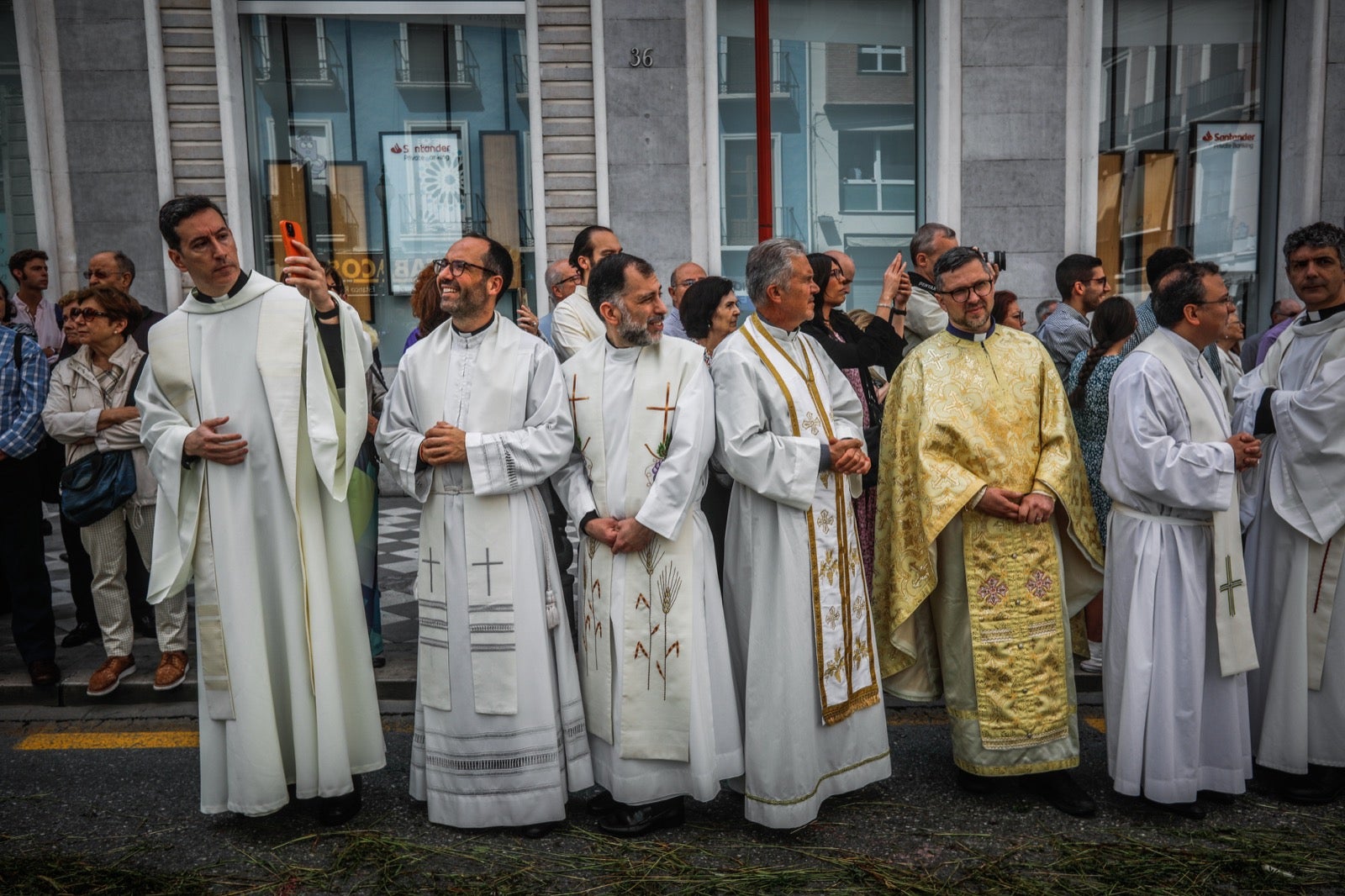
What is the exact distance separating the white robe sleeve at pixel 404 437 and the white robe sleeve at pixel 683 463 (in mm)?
827

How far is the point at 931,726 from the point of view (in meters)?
4.91

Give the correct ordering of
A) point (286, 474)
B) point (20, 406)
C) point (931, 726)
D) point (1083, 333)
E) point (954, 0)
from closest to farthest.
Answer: point (286, 474), point (931, 726), point (20, 406), point (1083, 333), point (954, 0)

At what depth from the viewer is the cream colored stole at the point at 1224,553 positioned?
3900 millimetres

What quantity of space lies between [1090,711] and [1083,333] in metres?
2.35

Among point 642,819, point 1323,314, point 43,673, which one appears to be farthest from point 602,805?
point 1323,314

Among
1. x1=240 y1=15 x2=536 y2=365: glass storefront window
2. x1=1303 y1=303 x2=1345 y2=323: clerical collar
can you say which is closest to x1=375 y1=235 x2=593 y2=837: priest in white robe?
x1=1303 y1=303 x2=1345 y2=323: clerical collar

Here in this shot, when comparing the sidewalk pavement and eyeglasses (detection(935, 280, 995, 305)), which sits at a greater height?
eyeglasses (detection(935, 280, 995, 305))

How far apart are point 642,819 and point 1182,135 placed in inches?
380

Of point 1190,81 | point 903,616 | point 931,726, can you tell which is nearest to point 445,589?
point 903,616

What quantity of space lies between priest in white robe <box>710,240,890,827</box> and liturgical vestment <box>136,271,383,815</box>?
1445 mm

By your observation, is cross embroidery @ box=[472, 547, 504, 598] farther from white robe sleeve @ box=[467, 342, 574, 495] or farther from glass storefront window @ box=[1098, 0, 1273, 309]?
glass storefront window @ box=[1098, 0, 1273, 309]

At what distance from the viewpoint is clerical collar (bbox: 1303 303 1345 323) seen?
4184mm

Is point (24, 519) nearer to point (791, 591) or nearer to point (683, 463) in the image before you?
point (683, 463)

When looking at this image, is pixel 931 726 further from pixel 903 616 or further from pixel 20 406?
pixel 20 406
